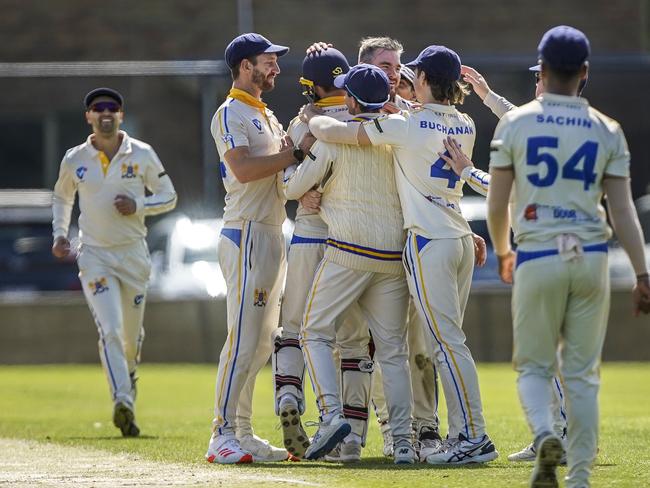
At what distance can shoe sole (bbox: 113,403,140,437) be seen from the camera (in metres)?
10.8

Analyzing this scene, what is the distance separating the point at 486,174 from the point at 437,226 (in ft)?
1.51

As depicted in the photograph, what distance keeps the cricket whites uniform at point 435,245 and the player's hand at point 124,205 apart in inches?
136

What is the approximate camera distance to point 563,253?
6574 millimetres

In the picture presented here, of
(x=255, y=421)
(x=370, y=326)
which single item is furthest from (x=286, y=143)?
(x=255, y=421)

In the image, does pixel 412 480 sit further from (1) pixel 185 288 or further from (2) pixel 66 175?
(1) pixel 185 288

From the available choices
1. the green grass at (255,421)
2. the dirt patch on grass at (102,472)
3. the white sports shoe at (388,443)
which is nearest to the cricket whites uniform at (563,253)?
the green grass at (255,421)

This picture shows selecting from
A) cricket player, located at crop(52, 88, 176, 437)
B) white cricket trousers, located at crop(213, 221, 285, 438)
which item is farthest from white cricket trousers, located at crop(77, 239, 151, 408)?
white cricket trousers, located at crop(213, 221, 285, 438)

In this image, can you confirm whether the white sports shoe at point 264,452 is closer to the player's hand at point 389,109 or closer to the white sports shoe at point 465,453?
the white sports shoe at point 465,453

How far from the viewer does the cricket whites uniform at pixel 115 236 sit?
11.2 metres

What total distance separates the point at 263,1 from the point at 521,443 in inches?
863

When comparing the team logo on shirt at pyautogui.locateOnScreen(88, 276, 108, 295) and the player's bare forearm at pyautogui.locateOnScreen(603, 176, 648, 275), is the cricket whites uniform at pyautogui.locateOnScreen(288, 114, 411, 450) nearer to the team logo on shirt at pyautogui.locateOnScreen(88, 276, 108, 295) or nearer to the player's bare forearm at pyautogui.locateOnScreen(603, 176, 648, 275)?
the player's bare forearm at pyautogui.locateOnScreen(603, 176, 648, 275)

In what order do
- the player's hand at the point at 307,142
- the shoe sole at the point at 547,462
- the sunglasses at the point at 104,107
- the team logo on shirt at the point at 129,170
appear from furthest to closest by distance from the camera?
the team logo on shirt at the point at 129,170
the sunglasses at the point at 104,107
the player's hand at the point at 307,142
the shoe sole at the point at 547,462

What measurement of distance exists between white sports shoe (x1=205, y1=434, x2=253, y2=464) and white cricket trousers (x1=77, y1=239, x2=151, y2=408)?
8.05 feet

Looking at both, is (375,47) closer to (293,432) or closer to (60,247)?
(293,432)
